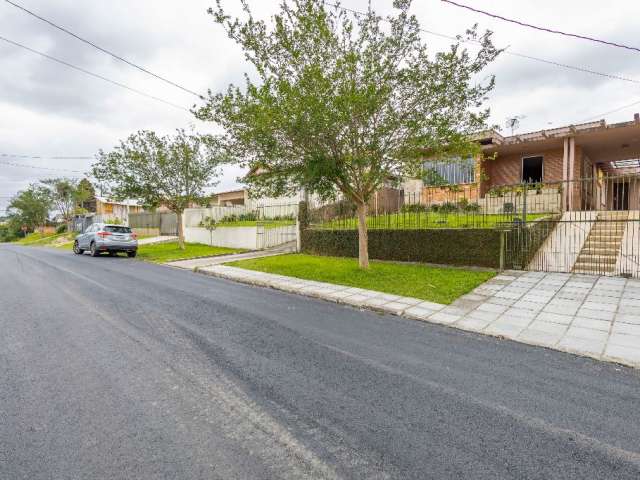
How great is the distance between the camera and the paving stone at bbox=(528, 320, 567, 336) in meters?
4.75

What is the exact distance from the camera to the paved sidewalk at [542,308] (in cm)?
440

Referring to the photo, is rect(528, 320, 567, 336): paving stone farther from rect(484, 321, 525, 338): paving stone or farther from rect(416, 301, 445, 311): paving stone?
rect(416, 301, 445, 311): paving stone

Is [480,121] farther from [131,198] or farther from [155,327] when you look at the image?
[131,198]

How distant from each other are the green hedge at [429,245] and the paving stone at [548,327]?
4060 mm

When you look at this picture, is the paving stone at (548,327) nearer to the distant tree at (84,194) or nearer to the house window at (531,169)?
the house window at (531,169)

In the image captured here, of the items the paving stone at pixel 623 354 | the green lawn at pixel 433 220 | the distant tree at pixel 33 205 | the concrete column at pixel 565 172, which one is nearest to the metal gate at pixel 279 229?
the green lawn at pixel 433 220

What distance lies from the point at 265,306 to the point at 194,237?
1558 cm

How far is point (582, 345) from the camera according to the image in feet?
13.9

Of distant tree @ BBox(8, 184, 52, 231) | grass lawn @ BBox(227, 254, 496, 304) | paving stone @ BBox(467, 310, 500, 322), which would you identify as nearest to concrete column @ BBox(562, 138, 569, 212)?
grass lawn @ BBox(227, 254, 496, 304)

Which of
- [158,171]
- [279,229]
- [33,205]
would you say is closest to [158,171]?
[158,171]

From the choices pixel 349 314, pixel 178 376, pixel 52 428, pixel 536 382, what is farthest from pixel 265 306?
pixel 536 382

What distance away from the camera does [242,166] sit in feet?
28.2

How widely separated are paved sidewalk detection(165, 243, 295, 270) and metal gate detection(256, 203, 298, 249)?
380 millimetres

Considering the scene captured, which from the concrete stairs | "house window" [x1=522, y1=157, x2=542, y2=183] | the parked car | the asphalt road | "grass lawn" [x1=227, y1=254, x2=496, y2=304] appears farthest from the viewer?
"house window" [x1=522, y1=157, x2=542, y2=183]
